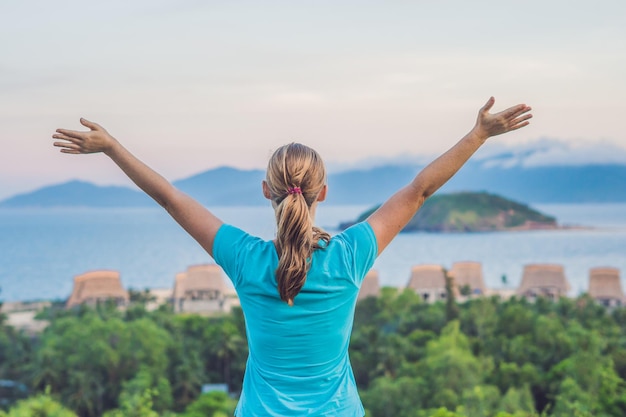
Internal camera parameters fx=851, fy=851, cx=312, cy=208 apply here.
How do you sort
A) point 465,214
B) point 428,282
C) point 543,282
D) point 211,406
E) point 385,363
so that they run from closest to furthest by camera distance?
point 211,406
point 385,363
point 428,282
point 543,282
point 465,214

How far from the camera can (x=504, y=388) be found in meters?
14.8

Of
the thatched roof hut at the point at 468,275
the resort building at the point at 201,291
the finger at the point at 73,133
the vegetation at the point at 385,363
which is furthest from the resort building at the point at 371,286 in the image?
the finger at the point at 73,133

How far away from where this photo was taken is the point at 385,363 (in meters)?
A: 16.5

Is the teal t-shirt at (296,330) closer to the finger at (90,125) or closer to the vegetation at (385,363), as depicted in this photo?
the finger at (90,125)

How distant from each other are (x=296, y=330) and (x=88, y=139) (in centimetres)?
52

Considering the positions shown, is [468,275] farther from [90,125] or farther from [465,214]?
[465,214]

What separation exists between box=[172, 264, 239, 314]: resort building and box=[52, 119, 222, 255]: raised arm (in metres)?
30.9

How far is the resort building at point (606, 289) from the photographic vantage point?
32500 mm

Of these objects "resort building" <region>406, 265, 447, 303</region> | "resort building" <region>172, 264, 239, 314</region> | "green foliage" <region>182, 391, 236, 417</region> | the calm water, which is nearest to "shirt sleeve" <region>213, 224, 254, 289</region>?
"green foliage" <region>182, 391, 236, 417</region>

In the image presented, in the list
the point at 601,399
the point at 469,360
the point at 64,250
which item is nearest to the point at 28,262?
the point at 64,250

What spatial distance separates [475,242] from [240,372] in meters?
66.7

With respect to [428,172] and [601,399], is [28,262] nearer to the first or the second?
[601,399]

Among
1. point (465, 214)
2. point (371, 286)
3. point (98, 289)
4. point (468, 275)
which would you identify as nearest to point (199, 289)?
point (98, 289)

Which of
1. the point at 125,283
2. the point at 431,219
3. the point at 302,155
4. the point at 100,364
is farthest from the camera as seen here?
the point at 431,219
